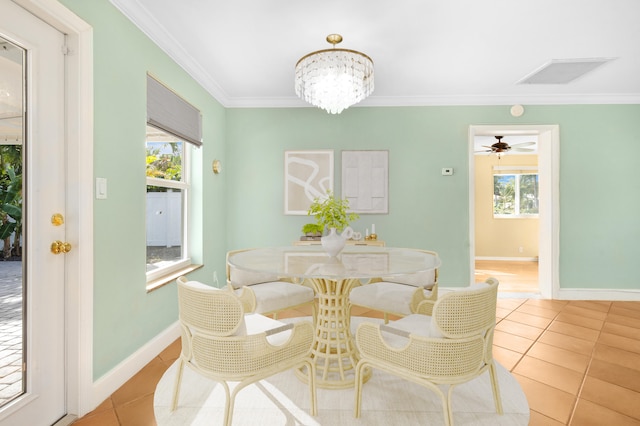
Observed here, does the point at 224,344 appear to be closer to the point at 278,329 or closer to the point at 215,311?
the point at 215,311

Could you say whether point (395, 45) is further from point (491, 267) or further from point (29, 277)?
point (491, 267)

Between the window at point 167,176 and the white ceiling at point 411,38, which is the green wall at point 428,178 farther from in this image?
the white ceiling at point 411,38

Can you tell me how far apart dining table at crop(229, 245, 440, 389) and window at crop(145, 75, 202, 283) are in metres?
1.11

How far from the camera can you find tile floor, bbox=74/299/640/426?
1779 millimetres

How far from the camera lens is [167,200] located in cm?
310

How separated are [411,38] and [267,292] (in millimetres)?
2361

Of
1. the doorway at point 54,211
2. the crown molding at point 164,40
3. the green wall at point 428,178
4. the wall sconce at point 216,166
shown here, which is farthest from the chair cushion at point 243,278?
the crown molding at point 164,40

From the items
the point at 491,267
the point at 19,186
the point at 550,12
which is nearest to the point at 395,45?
the point at 550,12

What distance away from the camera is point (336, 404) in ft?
5.99

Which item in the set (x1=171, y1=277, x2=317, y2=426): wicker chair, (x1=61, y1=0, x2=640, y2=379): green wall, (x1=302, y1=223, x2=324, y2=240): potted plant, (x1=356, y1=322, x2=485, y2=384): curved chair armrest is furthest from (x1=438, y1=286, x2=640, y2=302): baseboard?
(x1=171, y1=277, x2=317, y2=426): wicker chair

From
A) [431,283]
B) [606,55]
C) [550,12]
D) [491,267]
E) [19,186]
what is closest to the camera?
[19,186]

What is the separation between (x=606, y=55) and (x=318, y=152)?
118 inches

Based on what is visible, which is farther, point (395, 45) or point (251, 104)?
point (251, 104)

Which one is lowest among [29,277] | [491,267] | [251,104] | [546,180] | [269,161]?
[491,267]
